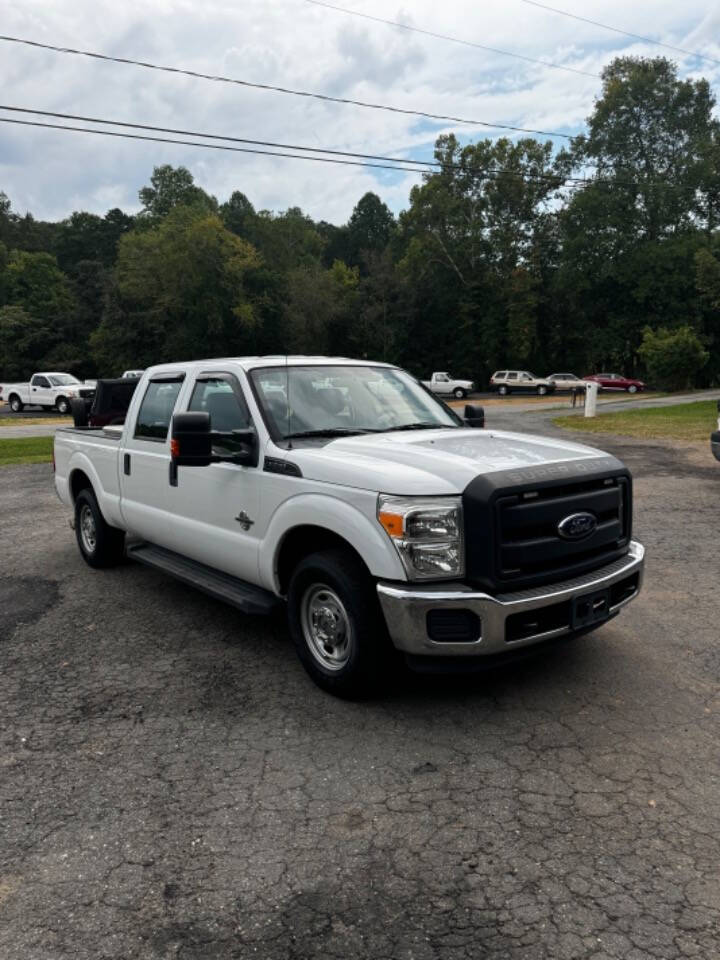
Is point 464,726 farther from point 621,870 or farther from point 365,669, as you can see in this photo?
point 621,870

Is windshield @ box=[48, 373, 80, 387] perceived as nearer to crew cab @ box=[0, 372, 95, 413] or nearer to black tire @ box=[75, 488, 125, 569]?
crew cab @ box=[0, 372, 95, 413]

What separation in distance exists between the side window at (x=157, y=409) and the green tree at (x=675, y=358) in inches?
1620

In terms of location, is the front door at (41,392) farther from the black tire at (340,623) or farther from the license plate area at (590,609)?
the license plate area at (590,609)

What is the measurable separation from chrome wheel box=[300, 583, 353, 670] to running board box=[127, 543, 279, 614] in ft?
0.99

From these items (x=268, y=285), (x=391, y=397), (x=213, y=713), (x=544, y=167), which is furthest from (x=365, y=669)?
(x=544, y=167)

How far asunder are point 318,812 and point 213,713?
3.70 ft

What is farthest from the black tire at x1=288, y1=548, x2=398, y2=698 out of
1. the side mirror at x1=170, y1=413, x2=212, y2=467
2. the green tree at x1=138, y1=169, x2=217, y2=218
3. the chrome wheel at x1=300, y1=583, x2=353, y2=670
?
the green tree at x1=138, y1=169, x2=217, y2=218

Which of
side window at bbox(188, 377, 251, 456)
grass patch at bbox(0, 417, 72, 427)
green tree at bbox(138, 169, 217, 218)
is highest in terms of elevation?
green tree at bbox(138, 169, 217, 218)

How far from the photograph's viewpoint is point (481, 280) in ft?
199

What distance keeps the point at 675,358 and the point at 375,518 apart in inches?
1684

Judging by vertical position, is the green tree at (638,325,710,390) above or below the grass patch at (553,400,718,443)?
above

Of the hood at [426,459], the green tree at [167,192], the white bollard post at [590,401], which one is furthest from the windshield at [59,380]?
the green tree at [167,192]

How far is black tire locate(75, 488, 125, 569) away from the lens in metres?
6.75

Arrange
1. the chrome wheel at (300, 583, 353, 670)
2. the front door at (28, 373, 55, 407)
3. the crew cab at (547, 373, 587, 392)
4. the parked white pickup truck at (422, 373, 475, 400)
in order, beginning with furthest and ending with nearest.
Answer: the crew cab at (547, 373, 587, 392), the parked white pickup truck at (422, 373, 475, 400), the front door at (28, 373, 55, 407), the chrome wheel at (300, 583, 353, 670)
